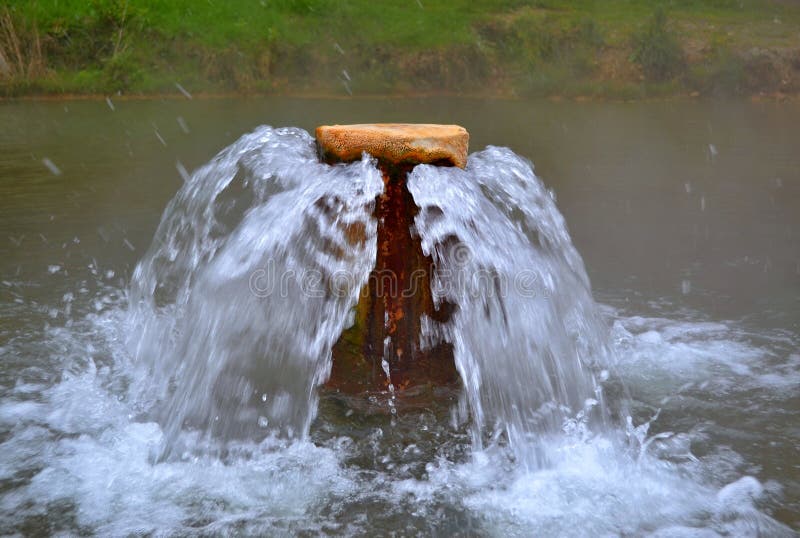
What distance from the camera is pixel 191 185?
4684 mm

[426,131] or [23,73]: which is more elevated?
[23,73]

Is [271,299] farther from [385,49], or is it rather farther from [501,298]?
[385,49]

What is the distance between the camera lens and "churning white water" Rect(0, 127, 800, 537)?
9.89 ft

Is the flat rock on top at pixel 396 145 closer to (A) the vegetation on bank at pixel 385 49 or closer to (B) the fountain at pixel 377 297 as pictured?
(B) the fountain at pixel 377 297

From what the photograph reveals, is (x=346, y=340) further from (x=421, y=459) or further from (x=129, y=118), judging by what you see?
(x=129, y=118)

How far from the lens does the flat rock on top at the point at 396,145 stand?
12.0 ft

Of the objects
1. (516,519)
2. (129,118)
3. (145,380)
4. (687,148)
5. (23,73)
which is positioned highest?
(23,73)

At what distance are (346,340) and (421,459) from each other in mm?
731

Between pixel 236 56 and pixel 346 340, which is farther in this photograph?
pixel 236 56

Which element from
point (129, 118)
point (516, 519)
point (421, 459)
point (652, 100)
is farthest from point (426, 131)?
point (652, 100)

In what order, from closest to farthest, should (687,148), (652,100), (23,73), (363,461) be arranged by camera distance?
(363,461) → (687,148) → (23,73) → (652,100)

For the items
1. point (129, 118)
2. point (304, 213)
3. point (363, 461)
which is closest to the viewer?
point (363, 461)

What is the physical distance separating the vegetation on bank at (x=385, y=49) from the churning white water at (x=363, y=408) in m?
12.5

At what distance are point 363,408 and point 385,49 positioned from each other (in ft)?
51.9
